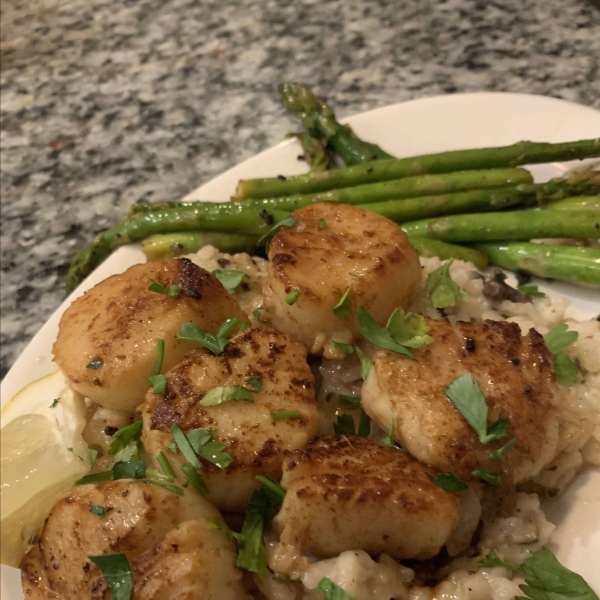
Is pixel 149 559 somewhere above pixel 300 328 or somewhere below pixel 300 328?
below

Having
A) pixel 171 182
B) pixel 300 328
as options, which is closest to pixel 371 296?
pixel 300 328

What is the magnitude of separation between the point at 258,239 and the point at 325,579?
5.26 ft

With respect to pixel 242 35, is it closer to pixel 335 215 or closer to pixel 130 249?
pixel 130 249

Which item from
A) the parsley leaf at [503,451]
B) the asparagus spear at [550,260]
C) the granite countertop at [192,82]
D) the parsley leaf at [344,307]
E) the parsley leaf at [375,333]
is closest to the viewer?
the parsley leaf at [503,451]

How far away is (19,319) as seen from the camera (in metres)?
3.32

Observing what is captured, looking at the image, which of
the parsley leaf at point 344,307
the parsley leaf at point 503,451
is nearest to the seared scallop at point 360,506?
the parsley leaf at point 503,451

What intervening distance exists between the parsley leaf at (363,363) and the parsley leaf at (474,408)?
0.86 feet

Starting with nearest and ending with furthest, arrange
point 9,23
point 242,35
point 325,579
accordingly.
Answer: point 325,579 < point 242,35 < point 9,23

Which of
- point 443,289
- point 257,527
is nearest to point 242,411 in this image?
point 257,527

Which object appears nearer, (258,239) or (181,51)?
(258,239)

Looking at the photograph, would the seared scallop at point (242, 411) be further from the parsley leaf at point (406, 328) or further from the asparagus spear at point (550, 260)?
the asparagus spear at point (550, 260)

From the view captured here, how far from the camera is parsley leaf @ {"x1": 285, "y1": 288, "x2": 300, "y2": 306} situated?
1693 millimetres

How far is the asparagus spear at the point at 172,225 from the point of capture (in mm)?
2582

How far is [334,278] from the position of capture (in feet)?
5.75
